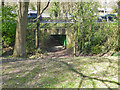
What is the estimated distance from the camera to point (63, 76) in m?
4.11

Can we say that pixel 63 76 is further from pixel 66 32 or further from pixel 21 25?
pixel 66 32

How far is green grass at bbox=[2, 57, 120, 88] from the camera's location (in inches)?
144

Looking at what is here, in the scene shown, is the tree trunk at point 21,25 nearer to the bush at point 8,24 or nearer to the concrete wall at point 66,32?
the bush at point 8,24

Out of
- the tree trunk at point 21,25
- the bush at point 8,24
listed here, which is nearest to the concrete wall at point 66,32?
the bush at point 8,24

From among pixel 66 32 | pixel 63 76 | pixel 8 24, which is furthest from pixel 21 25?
pixel 66 32

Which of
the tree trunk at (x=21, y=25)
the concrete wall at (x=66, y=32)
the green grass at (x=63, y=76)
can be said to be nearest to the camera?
the green grass at (x=63, y=76)

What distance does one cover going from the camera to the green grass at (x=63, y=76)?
366cm

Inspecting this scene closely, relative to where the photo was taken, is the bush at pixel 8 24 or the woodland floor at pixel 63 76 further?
the bush at pixel 8 24

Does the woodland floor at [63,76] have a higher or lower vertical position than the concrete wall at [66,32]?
lower

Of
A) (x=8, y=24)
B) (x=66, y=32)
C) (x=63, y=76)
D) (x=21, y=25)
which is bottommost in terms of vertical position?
(x=63, y=76)

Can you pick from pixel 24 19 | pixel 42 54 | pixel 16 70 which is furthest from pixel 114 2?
pixel 16 70

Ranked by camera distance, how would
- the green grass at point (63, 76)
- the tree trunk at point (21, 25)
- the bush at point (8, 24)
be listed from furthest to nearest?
the bush at point (8, 24)
the tree trunk at point (21, 25)
the green grass at point (63, 76)

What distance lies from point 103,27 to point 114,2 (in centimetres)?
188

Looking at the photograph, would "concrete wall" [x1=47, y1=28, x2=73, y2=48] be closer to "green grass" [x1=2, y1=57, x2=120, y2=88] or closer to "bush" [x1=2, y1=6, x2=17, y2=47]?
"bush" [x1=2, y1=6, x2=17, y2=47]
